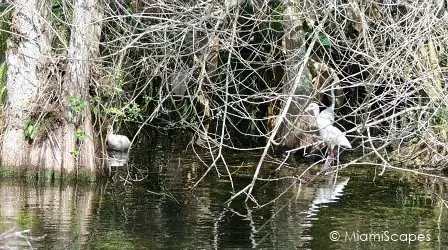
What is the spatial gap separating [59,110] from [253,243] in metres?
5.06

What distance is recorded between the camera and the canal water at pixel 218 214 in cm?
938

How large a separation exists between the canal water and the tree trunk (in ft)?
1.56

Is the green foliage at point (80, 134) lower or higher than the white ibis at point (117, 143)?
higher

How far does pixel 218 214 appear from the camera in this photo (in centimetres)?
1104

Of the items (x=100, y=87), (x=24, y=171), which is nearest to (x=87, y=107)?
(x=100, y=87)

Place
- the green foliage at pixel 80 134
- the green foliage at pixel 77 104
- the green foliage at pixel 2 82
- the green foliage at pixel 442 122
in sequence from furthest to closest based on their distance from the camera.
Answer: the green foliage at pixel 2 82 < the green foliage at pixel 442 122 < the green foliage at pixel 80 134 < the green foliage at pixel 77 104

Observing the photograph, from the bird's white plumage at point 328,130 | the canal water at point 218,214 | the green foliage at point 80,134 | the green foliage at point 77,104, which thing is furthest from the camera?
the bird's white plumage at point 328,130

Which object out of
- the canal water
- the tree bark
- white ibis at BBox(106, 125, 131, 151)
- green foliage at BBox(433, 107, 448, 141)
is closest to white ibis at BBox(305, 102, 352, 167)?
the canal water

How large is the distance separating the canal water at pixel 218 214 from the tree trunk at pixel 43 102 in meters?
0.48

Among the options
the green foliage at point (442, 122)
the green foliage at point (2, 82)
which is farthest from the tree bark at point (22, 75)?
the green foliage at point (442, 122)

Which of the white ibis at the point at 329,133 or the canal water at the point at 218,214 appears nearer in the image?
the canal water at the point at 218,214

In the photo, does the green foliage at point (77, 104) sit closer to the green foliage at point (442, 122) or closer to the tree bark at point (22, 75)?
the tree bark at point (22, 75)

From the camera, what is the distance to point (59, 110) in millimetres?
13281

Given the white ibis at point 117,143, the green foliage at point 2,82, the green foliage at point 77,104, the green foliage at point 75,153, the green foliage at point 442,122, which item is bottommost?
the green foliage at point 75,153
